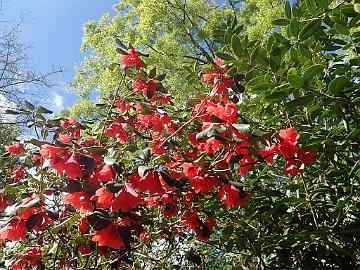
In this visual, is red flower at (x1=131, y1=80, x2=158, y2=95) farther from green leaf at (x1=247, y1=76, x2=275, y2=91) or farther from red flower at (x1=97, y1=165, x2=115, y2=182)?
red flower at (x1=97, y1=165, x2=115, y2=182)

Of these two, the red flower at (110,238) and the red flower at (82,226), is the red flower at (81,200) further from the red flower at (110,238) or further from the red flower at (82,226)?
the red flower at (82,226)

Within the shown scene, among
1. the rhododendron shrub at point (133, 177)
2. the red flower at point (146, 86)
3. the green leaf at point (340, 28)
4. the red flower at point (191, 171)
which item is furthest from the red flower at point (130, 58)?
the green leaf at point (340, 28)

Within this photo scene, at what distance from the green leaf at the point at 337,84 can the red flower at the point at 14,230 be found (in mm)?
1250

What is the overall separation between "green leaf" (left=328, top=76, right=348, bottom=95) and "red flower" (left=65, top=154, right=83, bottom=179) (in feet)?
3.13

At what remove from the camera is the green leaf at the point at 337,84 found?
1304mm

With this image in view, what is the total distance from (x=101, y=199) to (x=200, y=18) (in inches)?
312

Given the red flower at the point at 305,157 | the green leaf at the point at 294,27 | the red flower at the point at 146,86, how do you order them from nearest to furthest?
the green leaf at the point at 294,27 → the red flower at the point at 305,157 → the red flower at the point at 146,86

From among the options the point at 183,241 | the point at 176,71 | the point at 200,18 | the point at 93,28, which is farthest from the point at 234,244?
the point at 93,28

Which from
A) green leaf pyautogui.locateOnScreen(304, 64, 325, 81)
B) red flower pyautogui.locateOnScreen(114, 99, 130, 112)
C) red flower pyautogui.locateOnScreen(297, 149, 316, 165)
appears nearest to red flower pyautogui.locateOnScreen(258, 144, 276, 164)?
red flower pyautogui.locateOnScreen(297, 149, 316, 165)

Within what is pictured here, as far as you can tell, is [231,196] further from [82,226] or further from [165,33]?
[165,33]

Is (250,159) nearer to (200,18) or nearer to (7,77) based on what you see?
(7,77)

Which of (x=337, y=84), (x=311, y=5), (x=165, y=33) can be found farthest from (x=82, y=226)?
(x=165, y=33)

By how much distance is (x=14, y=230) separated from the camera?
4.52ft

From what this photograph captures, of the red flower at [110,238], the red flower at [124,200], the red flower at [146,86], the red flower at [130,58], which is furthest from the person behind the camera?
the red flower at [146,86]
